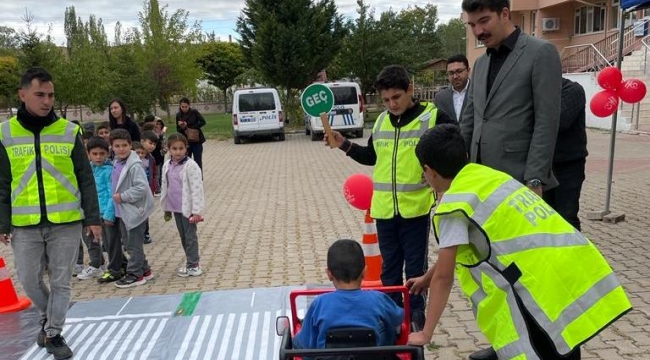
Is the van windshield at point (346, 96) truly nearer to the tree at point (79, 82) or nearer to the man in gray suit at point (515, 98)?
the tree at point (79, 82)

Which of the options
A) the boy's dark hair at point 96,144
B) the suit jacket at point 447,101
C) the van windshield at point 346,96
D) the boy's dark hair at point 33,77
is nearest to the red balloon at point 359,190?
the suit jacket at point 447,101

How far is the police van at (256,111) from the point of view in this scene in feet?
69.1

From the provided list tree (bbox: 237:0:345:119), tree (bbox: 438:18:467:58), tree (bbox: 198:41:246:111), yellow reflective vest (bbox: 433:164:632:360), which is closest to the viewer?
yellow reflective vest (bbox: 433:164:632:360)

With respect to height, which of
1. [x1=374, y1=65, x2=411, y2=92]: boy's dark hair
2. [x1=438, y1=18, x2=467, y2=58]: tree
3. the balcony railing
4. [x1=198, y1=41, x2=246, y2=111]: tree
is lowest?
[x1=374, y1=65, x2=411, y2=92]: boy's dark hair

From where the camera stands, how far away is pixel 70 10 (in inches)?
2808

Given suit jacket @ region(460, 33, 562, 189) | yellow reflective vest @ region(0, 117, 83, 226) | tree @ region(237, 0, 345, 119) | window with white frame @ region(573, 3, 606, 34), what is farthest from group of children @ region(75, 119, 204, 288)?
window with white frame @ region(573, 3, 606, 34)

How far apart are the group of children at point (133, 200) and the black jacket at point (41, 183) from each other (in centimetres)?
129

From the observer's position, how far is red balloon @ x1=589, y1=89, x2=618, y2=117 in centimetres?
733

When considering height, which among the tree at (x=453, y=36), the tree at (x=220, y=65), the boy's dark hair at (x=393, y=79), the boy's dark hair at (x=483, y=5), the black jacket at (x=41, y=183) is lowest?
the black jacket at (x=41, y=183)

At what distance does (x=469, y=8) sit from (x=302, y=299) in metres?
2.77

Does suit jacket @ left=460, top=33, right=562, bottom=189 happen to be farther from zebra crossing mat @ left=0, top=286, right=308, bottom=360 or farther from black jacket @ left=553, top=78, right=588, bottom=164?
zebra crossing mat @ left=0, top=286, right=308, bottom=360

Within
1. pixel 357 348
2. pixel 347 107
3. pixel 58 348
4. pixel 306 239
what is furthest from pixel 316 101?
pixel 347 107

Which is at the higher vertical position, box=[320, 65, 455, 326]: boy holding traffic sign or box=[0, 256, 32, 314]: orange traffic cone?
box=[320, 65, 455, 326]: boy holding traffic sign

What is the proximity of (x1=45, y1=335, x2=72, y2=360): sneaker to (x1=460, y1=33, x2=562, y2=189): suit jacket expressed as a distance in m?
3.12
